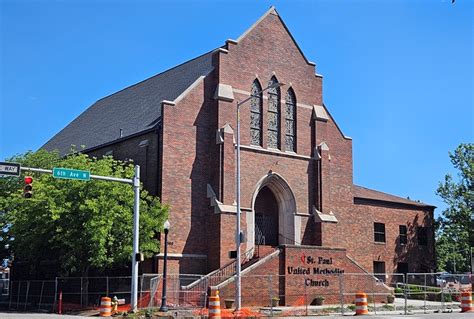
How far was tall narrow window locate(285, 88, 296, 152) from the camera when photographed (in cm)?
4144

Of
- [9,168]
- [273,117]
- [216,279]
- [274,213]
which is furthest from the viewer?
[274,213]

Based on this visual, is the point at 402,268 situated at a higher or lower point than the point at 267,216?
lower

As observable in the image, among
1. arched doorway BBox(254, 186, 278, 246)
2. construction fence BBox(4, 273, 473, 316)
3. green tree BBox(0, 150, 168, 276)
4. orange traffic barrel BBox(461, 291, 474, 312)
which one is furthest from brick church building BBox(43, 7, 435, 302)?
orange traffic barrel BBox(461, 291, 474, 312)

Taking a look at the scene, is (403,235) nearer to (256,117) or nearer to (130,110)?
(256,117)

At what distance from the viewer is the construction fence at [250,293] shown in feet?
103

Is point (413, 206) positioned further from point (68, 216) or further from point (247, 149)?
point (68, 216)

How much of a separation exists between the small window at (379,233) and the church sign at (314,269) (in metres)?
11.8

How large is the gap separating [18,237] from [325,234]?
61.0ft

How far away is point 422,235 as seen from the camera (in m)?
51.3

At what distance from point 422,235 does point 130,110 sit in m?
25.3

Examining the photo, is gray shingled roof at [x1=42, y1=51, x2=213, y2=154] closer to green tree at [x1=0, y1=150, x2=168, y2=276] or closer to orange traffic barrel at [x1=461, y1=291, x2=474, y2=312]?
green tree at [x1=0, y1=150, x2=168, y2=276]

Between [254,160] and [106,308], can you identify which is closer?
[106,308]

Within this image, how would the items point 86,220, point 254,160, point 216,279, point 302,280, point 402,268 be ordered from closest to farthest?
point 86,220, point 216,279, point 302,280, point 254,160, point 402,268

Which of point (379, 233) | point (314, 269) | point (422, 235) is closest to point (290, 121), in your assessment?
point (314, 269)
